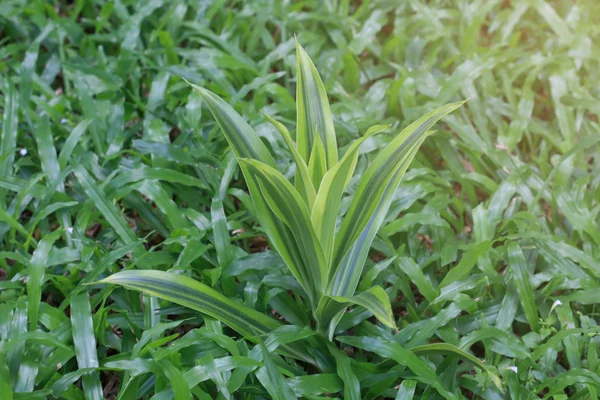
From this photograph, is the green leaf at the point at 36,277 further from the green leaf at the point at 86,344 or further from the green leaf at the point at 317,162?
the green leaf at the point at 317,162

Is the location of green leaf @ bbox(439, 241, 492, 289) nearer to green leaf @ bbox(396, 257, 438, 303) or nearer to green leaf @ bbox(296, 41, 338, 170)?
green leaf @ bbox(396, 257, 438, 303)

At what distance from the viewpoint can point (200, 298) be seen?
140cm

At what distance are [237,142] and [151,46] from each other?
1.30 metres

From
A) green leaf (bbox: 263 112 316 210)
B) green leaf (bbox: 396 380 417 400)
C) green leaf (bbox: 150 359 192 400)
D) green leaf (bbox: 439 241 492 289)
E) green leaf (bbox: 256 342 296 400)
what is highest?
green leaf (bbox: 263 112 316 210)

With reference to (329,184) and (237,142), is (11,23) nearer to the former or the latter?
(237,142)

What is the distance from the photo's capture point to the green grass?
1454 mm

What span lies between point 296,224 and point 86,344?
64 cm

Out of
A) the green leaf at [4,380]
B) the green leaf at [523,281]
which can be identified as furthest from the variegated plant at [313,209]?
the green leaf at [523,281]

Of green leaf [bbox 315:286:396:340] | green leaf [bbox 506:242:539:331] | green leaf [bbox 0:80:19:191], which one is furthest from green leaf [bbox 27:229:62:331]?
green leaf [bbox 506:242:539:331]

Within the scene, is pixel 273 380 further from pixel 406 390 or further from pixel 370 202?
pixel 370 202

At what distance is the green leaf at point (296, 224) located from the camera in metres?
1.21

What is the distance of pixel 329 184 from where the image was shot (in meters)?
1.26

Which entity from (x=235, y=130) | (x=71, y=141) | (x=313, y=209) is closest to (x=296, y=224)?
(x=313, y=209)

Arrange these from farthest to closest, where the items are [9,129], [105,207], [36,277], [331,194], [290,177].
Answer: [9,129] < [290,177] < [105,207] < [36,277] < [331,194]
